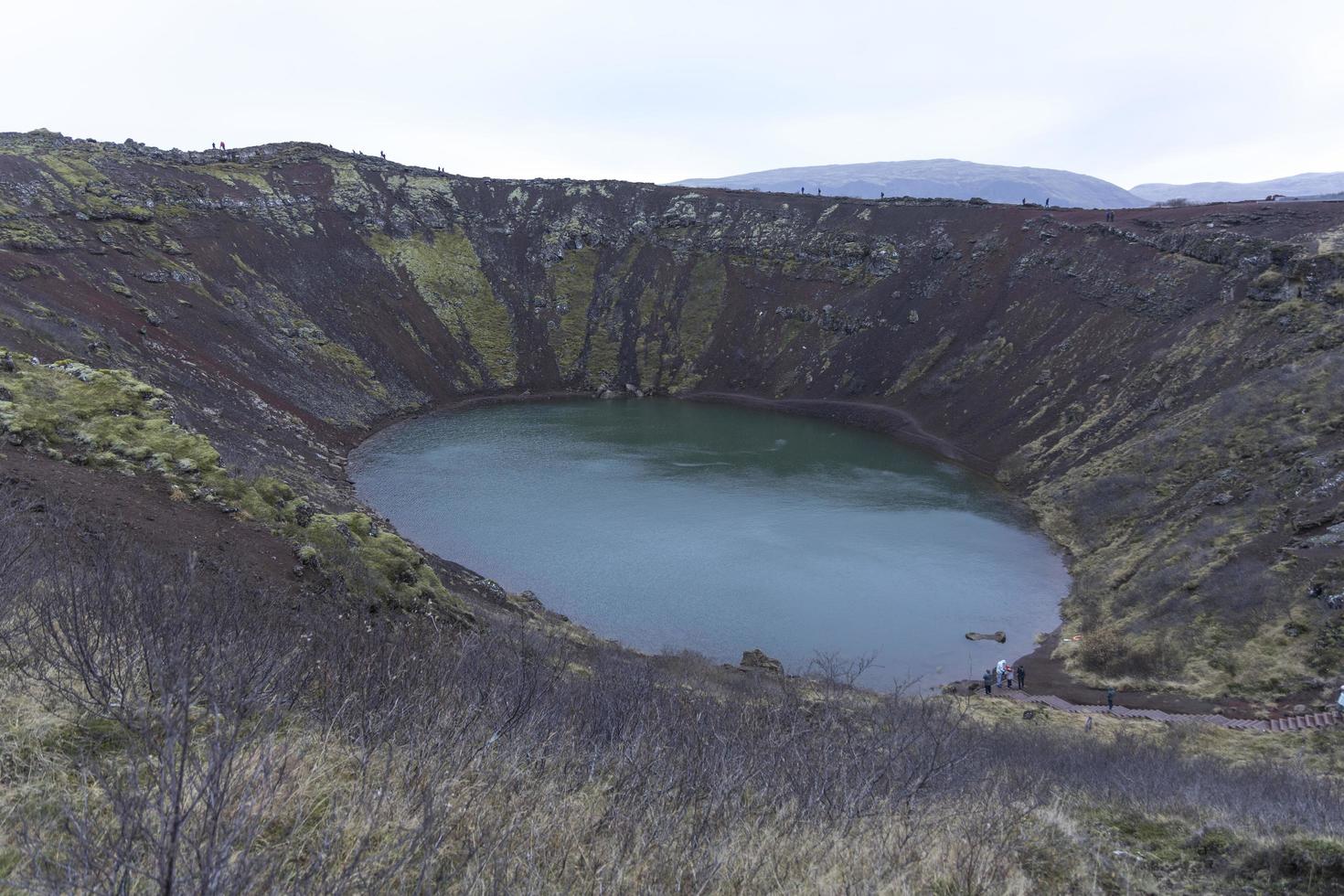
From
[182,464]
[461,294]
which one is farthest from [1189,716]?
[461,294]

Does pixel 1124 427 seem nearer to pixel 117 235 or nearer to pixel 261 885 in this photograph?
pixel 261 885

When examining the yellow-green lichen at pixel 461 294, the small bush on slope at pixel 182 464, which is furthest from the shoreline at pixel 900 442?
the small bush on slope at pixel 182 464

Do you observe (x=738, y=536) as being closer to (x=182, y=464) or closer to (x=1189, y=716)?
(x=1189, y=716)

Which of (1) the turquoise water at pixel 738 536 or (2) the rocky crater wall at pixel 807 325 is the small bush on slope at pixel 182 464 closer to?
(2) the rocky crater wall at pixel 807 325

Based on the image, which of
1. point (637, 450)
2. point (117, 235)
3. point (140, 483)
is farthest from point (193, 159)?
point (140, 483)

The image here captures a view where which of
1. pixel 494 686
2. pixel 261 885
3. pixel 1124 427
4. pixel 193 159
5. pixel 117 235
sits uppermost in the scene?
pixel 193 159
